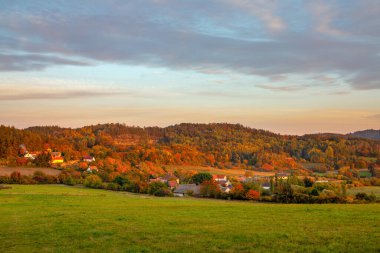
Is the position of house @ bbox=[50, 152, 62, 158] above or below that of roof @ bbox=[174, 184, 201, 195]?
above

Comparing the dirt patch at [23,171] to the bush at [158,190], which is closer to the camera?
the bush at [158,190]

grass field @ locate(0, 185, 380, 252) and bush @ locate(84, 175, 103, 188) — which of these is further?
bush @ locate(84, 175, 103, 188)

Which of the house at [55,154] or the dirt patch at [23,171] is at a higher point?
the house at [55,154]

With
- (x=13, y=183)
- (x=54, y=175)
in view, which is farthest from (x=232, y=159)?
(x=13, y=183)

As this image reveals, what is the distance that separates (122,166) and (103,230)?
316ft

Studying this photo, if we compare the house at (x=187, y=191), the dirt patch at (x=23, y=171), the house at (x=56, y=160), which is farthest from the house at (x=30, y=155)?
the house at (x=187, y=191)

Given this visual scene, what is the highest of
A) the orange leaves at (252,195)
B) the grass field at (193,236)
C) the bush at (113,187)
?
the grass field at (193,236)

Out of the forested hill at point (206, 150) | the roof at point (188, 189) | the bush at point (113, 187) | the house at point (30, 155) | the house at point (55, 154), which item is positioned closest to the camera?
the roof at point (188, 189)

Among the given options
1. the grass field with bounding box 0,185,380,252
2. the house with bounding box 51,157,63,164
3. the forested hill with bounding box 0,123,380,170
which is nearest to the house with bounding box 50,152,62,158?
the house with bounding box 51,157,63,164

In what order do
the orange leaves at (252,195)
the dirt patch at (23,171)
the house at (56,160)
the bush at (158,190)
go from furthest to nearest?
the house at (56,160)
the dirt patch at (23,171)
the bush at (158,190)
the orange leaves at (252,195)

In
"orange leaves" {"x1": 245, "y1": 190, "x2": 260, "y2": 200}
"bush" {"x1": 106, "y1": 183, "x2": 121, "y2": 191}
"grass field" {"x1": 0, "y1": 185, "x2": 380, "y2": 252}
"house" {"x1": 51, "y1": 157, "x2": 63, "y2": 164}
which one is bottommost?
"bush" {"x1": 106, "y1": 183, "x2": 121, "y2": 191}

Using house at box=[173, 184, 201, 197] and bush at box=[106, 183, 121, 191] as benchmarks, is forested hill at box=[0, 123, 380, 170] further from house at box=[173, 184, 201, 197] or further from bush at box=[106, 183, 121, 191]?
house at box=[173, 184, 201, 197]

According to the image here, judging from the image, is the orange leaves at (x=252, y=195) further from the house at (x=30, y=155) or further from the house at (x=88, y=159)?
the house at (x=30, y=155)

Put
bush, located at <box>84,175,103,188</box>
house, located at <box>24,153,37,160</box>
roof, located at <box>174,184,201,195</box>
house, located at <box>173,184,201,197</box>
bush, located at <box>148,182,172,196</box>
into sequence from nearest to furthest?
bush, located at <box>148,182,172,196</box> < house, located at <box>173,184,201,197</box> < roof, located at <box>174,184,201,195</box> < bush, located at <box>84,175,103,188</box> < house, located at <box>24,153,37,160</box>
